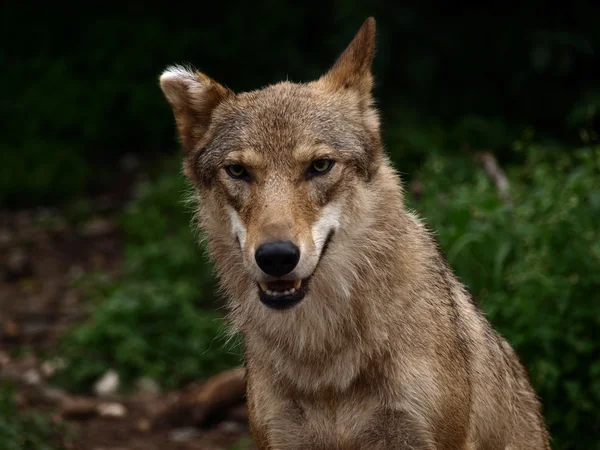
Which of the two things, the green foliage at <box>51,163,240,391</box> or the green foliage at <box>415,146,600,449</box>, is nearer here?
the green foliage at <box>415,146,600,449</box>

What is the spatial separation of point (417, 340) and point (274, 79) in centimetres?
648

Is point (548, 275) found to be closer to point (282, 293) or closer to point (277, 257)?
point (282, 293)

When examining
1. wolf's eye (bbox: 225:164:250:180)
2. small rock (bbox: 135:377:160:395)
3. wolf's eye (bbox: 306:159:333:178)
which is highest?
wolf's eye (bbox: 306:159:333:178)

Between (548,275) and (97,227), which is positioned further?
(97,227)

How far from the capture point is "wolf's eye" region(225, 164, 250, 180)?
13.6 feet

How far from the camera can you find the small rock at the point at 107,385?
23.8 feet

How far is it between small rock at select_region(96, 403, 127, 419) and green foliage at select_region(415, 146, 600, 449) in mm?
2445

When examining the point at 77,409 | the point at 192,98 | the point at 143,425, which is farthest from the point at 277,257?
the point at 77,409

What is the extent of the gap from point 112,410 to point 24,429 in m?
1.14

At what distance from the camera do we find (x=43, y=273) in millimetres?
9188

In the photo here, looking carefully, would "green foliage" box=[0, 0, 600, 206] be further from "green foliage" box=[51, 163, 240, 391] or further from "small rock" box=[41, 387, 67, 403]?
"small rock" box=[41, 387, 67, 403]

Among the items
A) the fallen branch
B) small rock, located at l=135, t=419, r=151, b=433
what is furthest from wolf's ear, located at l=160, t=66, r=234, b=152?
small rock, located at l=135, t=419, r=151, b=433

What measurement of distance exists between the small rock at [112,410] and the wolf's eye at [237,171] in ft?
10.6

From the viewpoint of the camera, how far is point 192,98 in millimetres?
4531
